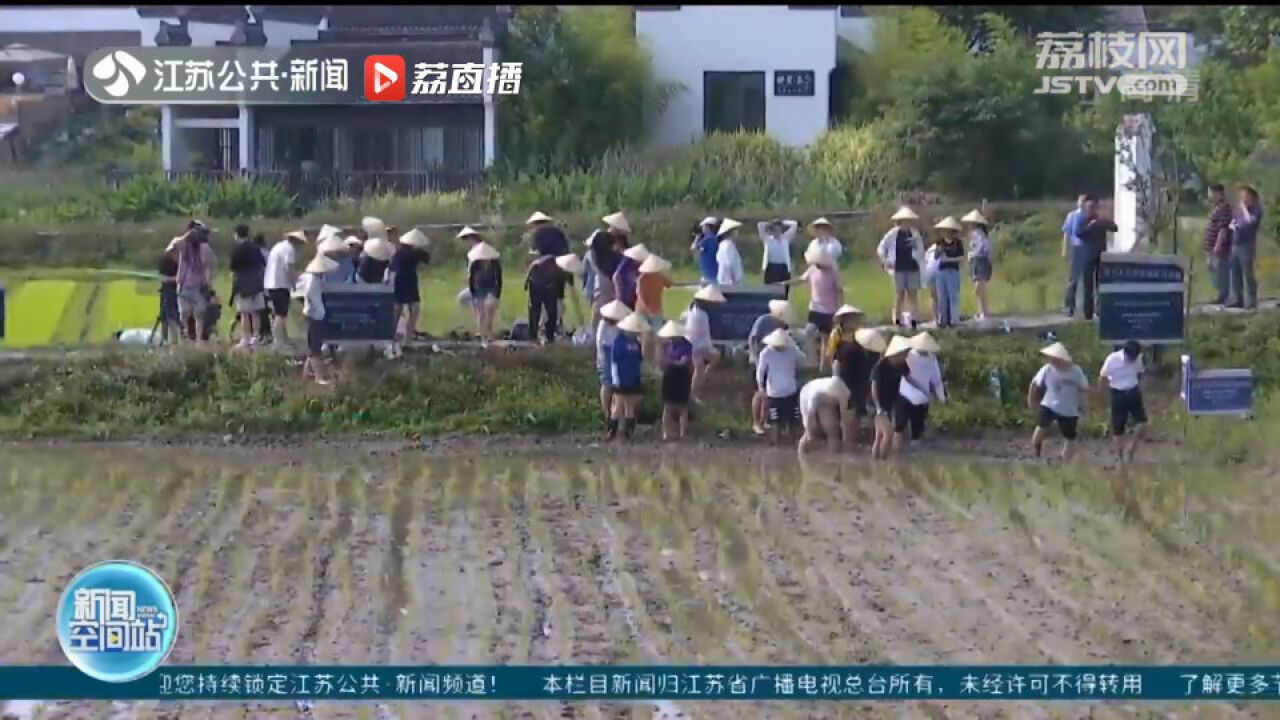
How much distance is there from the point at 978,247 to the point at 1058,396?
569 millimetres

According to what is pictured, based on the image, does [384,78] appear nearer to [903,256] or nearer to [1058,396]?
[903,256]

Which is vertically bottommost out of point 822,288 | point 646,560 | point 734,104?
point 646,560

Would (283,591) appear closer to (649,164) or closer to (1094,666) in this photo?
(649,164)

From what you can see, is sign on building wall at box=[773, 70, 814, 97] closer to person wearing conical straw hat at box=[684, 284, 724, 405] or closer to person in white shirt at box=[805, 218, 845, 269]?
person in white shirt at box=[805, 218, 845, 269]

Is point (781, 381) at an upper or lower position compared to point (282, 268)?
lower

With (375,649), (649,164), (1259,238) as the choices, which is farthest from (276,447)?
(1259,238)

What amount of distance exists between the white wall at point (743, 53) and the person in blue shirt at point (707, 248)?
0.33 meters

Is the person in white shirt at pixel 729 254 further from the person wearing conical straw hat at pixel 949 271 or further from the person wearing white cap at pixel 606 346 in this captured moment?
the person wearing conical straw hat at pixel 949 271

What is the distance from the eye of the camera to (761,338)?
855cm

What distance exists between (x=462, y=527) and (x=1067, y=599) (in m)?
2.00

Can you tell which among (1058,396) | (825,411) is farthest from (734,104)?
(1058,396)

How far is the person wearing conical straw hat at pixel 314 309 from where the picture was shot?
8383mm

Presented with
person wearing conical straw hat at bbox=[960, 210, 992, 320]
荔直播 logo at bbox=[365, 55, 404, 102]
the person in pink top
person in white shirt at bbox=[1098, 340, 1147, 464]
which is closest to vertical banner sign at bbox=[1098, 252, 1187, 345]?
person in white shirt at bbox=[1098, 340, 1147, 464]

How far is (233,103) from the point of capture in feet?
25.9
